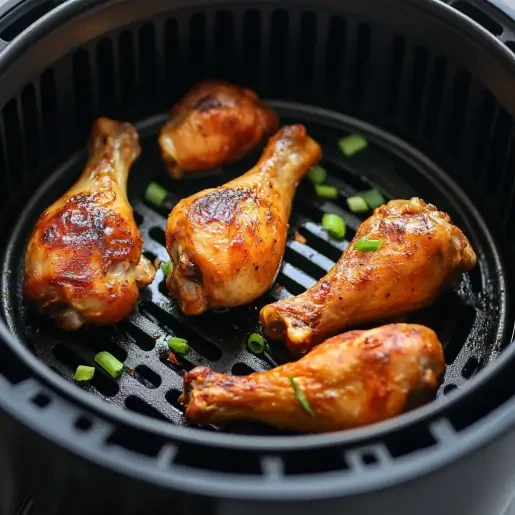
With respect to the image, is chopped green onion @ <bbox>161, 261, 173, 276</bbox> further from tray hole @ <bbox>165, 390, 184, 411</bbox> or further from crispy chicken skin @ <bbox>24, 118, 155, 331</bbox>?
tray hole @ <bbox>165, 390, 184, 411</bbox>

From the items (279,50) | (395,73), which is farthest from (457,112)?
(279,50)

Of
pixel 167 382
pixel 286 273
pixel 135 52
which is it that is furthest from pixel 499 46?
pixel 167 382

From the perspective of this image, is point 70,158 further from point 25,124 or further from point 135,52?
point 135,52

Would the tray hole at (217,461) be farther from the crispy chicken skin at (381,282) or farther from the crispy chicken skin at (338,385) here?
the crispy chicken skin at (381,282)

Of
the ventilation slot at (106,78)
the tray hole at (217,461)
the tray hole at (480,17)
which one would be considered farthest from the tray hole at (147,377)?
the tray hole at (480,17)

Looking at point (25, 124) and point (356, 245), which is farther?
point (25, 124)

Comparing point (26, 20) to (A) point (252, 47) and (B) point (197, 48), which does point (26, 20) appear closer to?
(B) point (197, 48)
